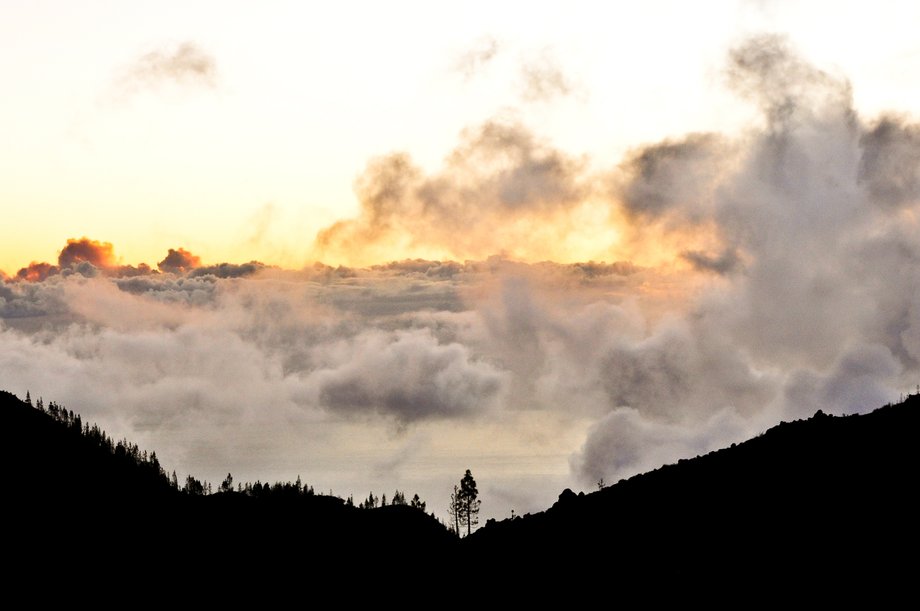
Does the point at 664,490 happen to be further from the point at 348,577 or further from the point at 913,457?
the point at 348,577

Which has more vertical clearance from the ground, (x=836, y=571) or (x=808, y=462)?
(x=808, y=462)

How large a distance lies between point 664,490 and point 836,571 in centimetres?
3472

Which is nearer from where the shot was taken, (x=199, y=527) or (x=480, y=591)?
(x=480, y=591)

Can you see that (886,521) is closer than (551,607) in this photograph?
Yes

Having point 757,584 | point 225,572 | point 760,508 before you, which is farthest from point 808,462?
point 225,572

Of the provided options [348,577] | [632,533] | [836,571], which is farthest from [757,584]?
[348,577]

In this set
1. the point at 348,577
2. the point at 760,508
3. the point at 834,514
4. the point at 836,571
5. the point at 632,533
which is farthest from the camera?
the point at 348,577

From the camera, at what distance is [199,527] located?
197875mm

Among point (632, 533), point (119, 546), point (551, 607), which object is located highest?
point (119, 546)

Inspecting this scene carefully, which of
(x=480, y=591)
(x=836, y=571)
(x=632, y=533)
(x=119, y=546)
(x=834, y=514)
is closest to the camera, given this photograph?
(x=836, y=571)

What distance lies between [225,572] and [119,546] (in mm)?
37453

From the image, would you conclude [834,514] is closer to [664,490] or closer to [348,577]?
[664,490]

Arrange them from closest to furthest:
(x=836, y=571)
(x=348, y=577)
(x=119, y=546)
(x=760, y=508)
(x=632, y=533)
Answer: (x=836, y=571)
(x=760, y=508)
(x=632, y=533)
(x=348, y=577)
(x=119, y=546)

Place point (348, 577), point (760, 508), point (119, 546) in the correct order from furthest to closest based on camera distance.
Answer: point (119, 546) < point (348, 577) < point (760, 508)
